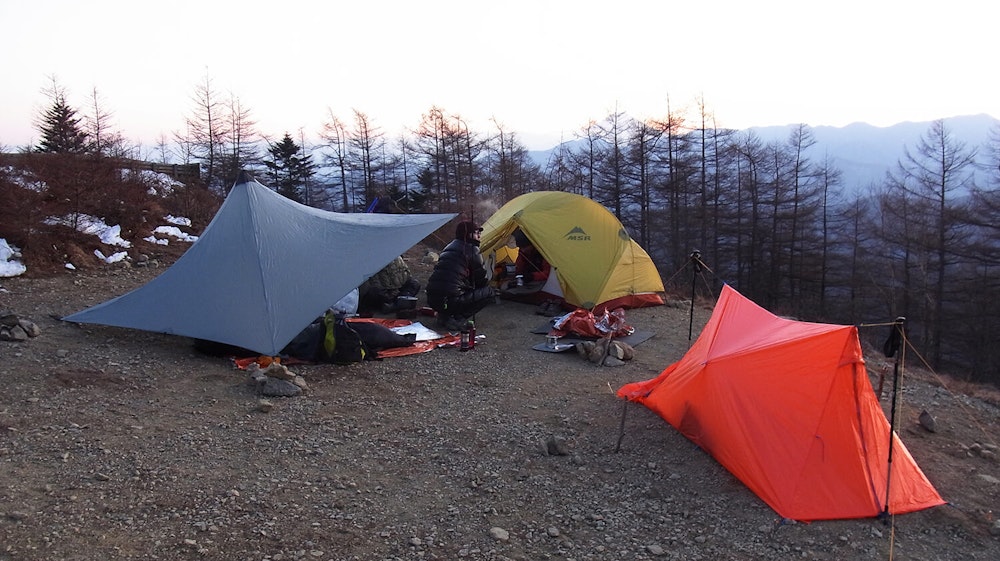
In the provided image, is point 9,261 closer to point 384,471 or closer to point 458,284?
point 458,284

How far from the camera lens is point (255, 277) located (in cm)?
730

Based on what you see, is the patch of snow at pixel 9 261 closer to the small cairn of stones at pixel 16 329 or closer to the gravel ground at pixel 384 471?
the small cairn of stones at pixel 16 329

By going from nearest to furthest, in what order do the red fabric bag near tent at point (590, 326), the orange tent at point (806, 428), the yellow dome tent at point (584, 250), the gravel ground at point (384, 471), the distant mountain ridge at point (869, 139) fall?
the gravel ground at point (384, 471) < the orange tent at point (806, 428) < the red fabric bag near tent at point (590, 326) < the yellow dome tent at point (584, 250) < the distant mountain ridge at point (869, 139)

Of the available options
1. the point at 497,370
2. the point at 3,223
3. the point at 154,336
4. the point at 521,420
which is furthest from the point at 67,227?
the point at 521,420

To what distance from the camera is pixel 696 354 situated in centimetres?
559

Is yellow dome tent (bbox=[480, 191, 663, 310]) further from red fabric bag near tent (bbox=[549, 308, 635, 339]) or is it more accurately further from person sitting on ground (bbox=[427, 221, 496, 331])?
person sitting on ground (bbox=[427, 221, 496, 331])

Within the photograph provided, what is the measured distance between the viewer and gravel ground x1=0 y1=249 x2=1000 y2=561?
147 inches

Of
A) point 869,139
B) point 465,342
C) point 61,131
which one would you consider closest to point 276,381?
point 465,342

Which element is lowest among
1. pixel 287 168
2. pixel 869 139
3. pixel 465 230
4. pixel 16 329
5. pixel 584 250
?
pixel 16 329

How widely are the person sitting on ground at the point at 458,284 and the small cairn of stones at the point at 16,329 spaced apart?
15.5ft

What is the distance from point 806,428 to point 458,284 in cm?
551

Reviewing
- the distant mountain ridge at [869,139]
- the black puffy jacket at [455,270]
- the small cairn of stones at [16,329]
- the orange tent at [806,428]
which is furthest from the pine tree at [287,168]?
the distant mountain ridge at [869,139]

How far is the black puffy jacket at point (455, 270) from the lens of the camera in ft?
29.5

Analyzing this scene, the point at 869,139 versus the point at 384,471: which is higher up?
the point at 869,139
